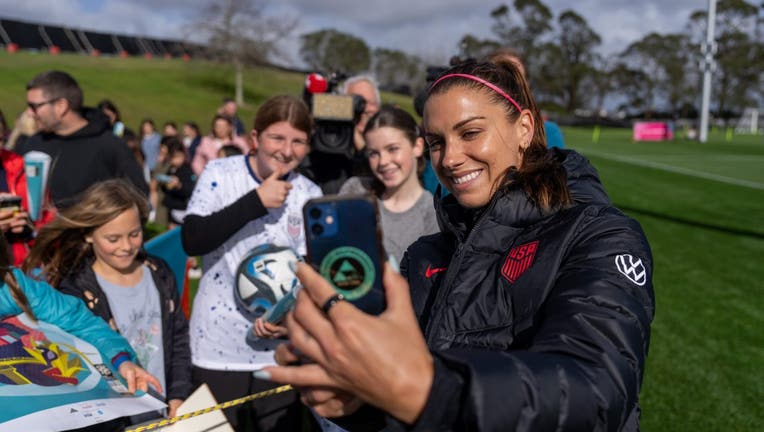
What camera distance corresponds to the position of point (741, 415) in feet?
14.5

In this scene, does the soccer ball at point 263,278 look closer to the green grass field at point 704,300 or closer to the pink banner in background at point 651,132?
the green grass field at point 704,300

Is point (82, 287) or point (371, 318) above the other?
point (371, 318)

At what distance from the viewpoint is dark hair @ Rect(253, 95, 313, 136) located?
3.08 m

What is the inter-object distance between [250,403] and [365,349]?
2.44 meters

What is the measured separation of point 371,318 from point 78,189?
509 cm

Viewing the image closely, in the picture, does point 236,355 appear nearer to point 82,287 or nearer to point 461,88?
point 82,287

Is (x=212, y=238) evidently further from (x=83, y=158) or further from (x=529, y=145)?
(x=83, y=158)

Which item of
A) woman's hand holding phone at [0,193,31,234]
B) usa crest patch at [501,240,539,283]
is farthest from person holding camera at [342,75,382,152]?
usa crest patch at [501,240,539,283]

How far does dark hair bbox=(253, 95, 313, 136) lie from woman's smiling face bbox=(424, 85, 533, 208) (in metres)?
1.57

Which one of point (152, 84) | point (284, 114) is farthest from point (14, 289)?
point (152, 84)

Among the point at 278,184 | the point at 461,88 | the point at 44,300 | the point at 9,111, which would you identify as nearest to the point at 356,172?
the point at 278,184

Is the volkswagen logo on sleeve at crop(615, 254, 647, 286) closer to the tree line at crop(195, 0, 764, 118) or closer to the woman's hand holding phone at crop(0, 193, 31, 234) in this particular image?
the woman's hand holding phone at crop(0, 193, 31, 234)

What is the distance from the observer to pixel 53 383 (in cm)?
195

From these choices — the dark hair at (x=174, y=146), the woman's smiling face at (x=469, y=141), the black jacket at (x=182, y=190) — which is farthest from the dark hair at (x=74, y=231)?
the dark hair at (x=174, y=146)
